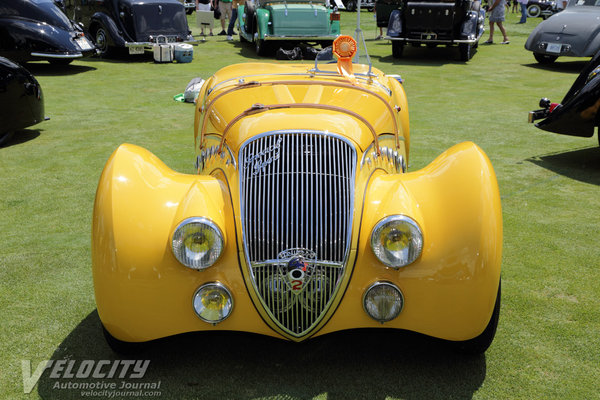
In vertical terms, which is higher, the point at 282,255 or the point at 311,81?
the point at 311,81

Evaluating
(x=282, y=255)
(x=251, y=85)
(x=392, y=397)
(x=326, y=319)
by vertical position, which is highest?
(x=251, y=85)

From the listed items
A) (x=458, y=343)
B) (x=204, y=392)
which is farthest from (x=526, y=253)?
(x=204, y=392)

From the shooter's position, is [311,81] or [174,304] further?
[311,81]

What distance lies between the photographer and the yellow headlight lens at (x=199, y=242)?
2869mm

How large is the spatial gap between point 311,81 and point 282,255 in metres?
1.62

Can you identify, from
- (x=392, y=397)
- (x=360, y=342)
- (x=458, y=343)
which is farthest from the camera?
(x=360, y=342)

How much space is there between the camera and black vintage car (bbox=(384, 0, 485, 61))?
14.0 metres

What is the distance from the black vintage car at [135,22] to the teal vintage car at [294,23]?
1.84 metres

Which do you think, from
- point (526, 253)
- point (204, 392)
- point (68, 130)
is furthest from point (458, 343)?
point (68, 130)

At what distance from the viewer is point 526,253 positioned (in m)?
4.47

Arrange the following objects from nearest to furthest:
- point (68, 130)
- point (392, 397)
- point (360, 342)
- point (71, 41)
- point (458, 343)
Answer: point (392, 397), point (458, 343), point (360, 342), point (68, 130), point (71, 41)

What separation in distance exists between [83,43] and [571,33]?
9.91 meters

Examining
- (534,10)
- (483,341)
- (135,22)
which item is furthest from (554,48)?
(534,10)

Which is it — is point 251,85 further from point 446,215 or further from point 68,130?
point 68,130
